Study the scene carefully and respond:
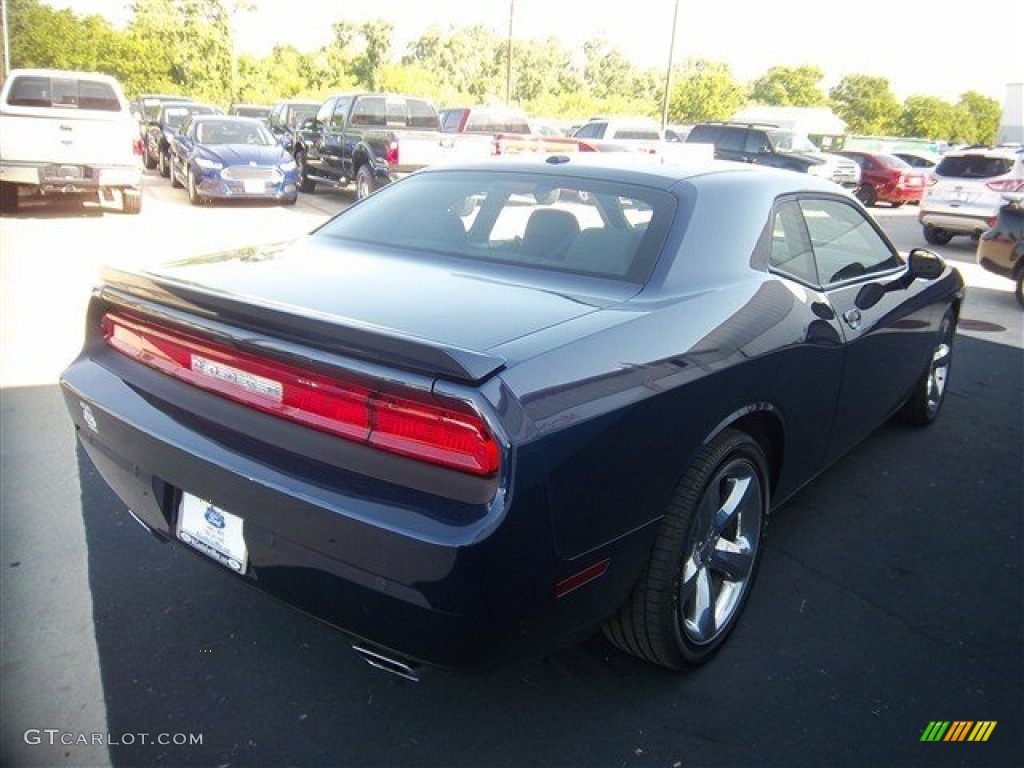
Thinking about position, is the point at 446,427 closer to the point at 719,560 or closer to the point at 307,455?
the point at 307,455

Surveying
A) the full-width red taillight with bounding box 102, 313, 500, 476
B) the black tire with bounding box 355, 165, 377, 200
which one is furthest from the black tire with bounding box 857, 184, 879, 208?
the full-width red taillight with bounding box 102, 313, 500, 476

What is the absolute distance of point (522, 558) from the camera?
1.93m

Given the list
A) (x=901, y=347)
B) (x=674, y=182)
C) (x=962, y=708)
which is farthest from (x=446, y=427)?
(x=901, y=347)

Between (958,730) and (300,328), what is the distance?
2.27 meters

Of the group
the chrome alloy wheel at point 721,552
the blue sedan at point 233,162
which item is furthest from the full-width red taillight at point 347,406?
the blue sedan at point 233,162

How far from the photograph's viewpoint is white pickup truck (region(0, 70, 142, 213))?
11172 millimetres

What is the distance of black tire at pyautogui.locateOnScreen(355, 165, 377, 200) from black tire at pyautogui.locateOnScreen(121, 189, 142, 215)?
11.2 feet

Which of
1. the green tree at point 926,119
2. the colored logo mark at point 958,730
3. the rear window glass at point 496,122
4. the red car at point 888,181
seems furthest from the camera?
the green tree at point 926,119

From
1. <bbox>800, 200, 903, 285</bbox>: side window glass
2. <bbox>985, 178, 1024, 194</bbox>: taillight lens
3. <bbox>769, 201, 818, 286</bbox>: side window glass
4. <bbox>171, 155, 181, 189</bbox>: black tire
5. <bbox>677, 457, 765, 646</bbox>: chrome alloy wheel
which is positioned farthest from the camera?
<bbox>171, 155, 181, 189</bbox>: black tire

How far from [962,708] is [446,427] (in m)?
1.95

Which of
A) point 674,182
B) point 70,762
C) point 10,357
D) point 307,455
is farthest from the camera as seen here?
point 10,357

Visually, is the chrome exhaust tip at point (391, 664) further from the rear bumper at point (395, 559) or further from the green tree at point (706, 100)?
the green tree at point (706, 100)

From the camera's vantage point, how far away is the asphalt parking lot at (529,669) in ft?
7.83

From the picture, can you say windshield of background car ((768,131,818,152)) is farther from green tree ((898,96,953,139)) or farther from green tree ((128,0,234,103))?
green tree ((898,96,953,139))
